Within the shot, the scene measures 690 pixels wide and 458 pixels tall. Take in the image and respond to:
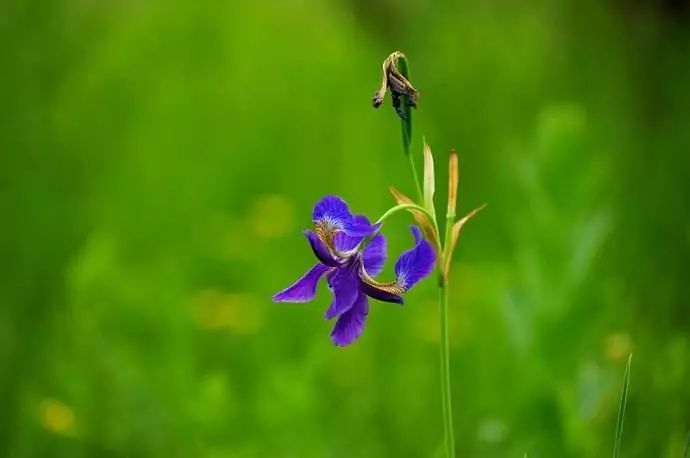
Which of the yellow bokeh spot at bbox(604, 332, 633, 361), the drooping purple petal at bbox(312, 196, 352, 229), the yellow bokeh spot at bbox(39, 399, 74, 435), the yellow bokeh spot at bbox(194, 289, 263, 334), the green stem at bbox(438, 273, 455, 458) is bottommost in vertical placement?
the green stem at bbox(438, 273, 455, 458)

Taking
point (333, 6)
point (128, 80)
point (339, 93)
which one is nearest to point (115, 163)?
point (128, 80)

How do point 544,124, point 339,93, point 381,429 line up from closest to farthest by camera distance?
point 544,124, point 381,429, point 339,93

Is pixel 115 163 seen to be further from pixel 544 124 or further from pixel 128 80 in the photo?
pixel 544 124

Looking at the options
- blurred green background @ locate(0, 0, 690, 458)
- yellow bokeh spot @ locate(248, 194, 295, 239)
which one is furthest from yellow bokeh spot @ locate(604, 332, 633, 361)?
yellow bokeh spot @ locate(248, 194, 295, 239)

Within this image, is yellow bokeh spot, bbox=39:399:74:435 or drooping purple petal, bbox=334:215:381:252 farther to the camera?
yellow bokeh spot, bbox=39:399:74:435

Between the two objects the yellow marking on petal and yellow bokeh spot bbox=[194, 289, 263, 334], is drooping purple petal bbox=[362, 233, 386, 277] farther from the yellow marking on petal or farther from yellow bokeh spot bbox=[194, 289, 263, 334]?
yellow bokeh spot bbox=[194, 289, 263, 334]
